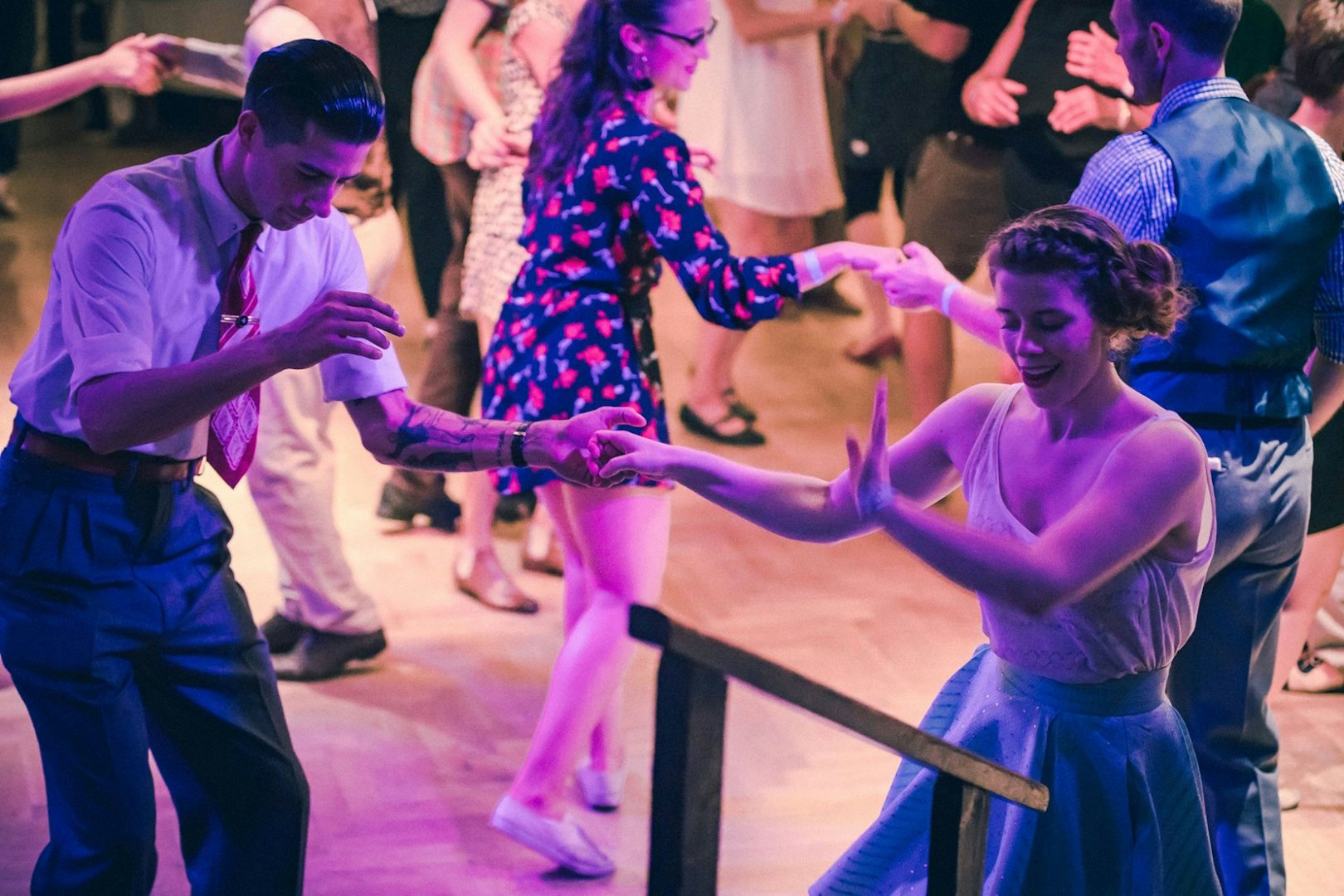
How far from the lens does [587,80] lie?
2928mm

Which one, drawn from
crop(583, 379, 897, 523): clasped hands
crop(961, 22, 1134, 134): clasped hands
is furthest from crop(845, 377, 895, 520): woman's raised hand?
crop(961, 22, 1134, 134): clasped hands

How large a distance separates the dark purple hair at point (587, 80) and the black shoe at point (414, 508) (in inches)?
73.9

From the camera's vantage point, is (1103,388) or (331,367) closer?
(1103,388)

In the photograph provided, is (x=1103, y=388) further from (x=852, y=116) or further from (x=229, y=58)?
(x=852, y=116)

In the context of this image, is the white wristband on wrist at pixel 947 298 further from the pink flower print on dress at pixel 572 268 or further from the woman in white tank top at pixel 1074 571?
the pink flower print on dress at pixel 572 268

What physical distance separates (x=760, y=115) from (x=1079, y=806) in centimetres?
383

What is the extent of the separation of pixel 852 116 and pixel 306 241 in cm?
355

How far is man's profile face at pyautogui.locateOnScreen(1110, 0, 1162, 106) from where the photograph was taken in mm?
2631

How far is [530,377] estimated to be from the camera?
2984mm

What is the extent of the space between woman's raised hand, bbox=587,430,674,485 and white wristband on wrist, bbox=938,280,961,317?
0.63 meters

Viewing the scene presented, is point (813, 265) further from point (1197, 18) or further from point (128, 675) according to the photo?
point (128, 675)

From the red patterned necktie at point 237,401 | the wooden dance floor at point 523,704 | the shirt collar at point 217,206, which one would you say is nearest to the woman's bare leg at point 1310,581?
the wooden dance floor at point 523,704

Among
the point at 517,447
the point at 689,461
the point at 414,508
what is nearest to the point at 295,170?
the point at 517,447

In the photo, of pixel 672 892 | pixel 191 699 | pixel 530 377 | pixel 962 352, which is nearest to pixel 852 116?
pixel 962 352
